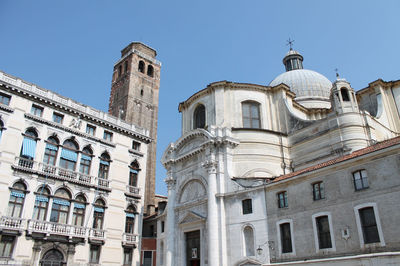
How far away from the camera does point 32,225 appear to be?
23.2 metres

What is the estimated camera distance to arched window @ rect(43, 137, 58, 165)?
25859mm

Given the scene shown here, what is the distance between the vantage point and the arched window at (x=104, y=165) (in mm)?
29203

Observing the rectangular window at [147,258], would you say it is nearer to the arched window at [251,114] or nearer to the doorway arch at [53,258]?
the doorway arch at [53,258]

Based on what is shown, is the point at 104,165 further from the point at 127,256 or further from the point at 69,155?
the point at 127,256

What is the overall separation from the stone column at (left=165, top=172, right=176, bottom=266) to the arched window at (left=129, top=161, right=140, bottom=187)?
3.23 meters

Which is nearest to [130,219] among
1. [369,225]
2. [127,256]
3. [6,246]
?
[127,256]

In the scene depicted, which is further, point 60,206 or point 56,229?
point 60,206

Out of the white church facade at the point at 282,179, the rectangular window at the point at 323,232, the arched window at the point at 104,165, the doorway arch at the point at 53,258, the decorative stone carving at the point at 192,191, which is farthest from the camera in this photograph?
the arched window at the point at 104,165

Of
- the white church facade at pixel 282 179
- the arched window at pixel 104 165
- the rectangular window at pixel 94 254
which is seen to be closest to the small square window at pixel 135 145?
the white church facade at pixel 282 179

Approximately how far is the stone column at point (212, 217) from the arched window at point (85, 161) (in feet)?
32.3

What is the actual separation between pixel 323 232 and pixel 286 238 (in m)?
2.54

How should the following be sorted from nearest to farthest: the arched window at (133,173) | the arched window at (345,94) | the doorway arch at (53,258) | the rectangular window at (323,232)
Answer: the rectangular window at (323,232) → the doorway arch at (53,258) → the arched window at (345,94) → the arched window at (133,173)

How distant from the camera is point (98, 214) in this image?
27672mm

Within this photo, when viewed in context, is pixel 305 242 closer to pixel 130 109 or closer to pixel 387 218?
pixel 387 218
